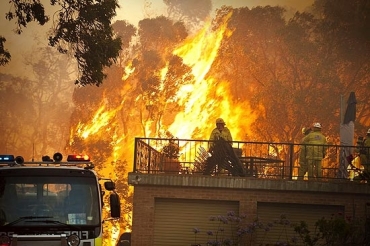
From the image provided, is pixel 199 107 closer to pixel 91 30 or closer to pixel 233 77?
pixel 233 77

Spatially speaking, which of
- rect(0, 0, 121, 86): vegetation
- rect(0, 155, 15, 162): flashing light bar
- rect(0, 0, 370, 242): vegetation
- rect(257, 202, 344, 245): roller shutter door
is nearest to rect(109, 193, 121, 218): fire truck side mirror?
rect(0, 155, 15, 162): flashing light bar

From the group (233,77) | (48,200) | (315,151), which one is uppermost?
(233,77)

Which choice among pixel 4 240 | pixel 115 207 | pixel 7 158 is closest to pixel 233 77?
pixel 115 207

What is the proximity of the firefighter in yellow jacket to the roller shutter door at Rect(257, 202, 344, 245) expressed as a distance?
0.86m

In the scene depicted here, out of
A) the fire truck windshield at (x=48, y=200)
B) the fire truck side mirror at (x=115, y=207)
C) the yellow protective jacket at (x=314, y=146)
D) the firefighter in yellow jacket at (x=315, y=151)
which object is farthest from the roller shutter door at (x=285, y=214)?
the fire truck windshield at (x=48, y=200)

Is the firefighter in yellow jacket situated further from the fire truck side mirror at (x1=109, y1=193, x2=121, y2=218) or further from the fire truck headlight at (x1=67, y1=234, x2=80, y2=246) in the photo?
the fire truck headlight at (x1=67, y1=234, x2=80, y2=246)

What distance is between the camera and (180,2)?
60406mm

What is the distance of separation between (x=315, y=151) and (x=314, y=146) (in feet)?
0.49

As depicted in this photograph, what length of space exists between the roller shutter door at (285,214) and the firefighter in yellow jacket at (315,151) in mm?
862

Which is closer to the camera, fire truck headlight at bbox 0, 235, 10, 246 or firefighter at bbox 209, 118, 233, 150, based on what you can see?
fire truck headlight at bbox 0, 235, 10, 246

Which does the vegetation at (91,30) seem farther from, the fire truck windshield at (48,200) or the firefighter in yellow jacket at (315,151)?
the fire truck windshield at (48,200)

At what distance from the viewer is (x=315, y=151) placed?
973 inches

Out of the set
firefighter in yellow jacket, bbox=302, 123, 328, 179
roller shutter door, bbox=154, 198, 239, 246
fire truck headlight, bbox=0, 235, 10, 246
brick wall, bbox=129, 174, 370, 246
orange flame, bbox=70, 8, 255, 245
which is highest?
orange flame, bbox=70, 8, 255, 245

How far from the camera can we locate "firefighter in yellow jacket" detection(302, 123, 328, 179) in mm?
24578
